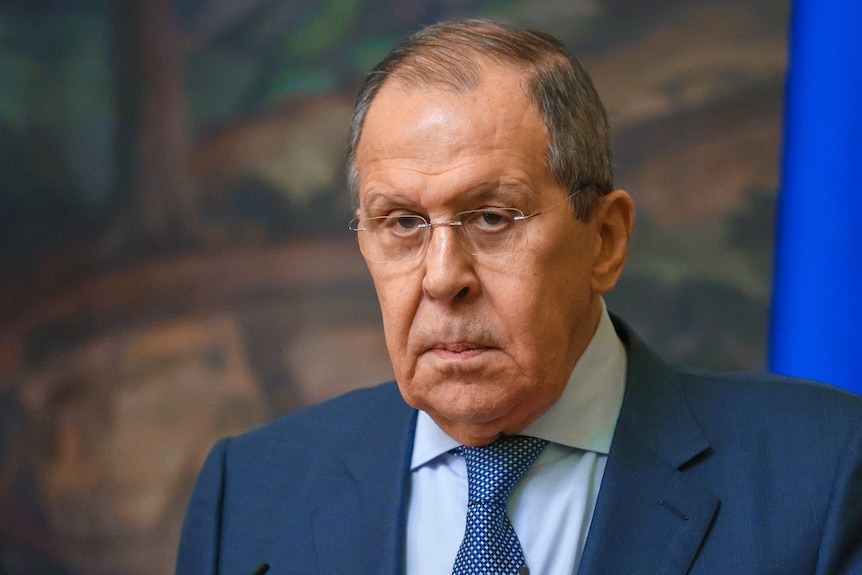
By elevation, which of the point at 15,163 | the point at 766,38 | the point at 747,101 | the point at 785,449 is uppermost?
the point at 766,38

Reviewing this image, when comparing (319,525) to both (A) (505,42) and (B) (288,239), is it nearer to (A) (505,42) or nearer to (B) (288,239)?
(A) (505,42)

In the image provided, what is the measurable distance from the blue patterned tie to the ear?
35 cm

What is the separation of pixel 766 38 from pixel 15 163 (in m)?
2.36

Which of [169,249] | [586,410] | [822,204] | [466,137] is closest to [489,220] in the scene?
[466,137]

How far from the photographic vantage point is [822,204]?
2.51 m

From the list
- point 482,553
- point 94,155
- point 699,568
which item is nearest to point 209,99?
point 94,155

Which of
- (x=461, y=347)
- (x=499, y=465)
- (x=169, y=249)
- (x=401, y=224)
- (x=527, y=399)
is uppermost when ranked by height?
(x=401, y=224)

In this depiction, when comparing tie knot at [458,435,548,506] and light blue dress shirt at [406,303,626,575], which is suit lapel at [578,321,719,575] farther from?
tie knot at [458,435,548,506]

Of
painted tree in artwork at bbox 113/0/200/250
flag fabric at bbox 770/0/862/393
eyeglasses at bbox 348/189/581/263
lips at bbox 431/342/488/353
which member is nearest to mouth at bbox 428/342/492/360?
lips at bbox 431/342/488/353

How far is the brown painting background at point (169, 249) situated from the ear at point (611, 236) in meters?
1.06

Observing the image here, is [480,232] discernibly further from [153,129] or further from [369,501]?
[153,129]

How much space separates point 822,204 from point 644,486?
1.13 m

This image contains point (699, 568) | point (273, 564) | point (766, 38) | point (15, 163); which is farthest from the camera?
point (15, 163)

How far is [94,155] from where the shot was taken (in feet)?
10.2
